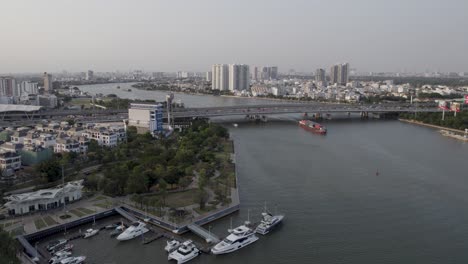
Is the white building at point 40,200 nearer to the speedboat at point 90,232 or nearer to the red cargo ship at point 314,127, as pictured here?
the speedboat at point 90,232

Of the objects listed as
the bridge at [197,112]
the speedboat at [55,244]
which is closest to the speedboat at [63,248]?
the speedboat at [55,244]

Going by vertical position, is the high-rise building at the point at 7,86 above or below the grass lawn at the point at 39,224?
above

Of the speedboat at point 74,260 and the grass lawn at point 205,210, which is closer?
the speedboat at point 74,260

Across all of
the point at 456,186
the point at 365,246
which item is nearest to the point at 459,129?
the point at 456,186

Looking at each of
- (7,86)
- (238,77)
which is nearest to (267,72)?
(238,77)

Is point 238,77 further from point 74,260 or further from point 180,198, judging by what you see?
point 74,260

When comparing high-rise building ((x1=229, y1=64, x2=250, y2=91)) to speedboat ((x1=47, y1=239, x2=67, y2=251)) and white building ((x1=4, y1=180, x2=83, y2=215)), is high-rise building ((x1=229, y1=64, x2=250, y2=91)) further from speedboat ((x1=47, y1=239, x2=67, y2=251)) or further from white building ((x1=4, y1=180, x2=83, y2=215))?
speedboat ((x1=47, y1=239, x2=67, y2=251))
